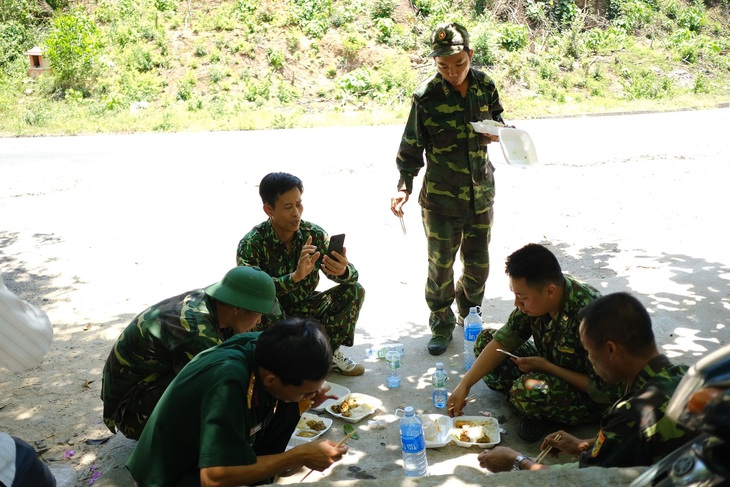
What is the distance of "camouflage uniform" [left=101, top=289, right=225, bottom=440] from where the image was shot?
11.4 feet

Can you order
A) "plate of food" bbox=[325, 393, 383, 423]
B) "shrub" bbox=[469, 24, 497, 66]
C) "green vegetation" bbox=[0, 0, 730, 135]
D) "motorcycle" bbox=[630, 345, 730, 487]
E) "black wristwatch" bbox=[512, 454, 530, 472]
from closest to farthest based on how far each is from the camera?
"motorcycle" bbox=[630, 345, 730, 487], "black wristwatch" bbox=[512, 454, 530, 472], "plate of food" bbox=[325, 393, 383, 423], "green vegetation" bbox=[0, 0, 730, 135], "shrub" bbox=[469, 24, 497, 66]

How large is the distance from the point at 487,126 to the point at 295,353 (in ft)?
9.57

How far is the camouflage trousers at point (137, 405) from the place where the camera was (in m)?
3.66

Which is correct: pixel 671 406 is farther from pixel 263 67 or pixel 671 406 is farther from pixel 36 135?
pixel 263 67

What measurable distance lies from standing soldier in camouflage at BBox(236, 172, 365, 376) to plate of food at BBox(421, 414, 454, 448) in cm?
96

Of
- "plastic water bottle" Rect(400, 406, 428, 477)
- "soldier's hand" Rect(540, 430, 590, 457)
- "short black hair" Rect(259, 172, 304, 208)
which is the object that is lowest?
"plastic water bottle" Rect(400, 406, 428, 477)

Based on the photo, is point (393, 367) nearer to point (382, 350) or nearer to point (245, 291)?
point (382, 350)

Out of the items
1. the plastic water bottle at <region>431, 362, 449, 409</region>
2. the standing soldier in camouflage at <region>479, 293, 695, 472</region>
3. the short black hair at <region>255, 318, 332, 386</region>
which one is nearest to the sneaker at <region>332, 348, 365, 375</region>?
the plastic water bottle at <region>431, 362, 449, 409</region>

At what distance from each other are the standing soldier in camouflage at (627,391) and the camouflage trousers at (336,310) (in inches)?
71.0

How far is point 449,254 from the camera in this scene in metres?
5.51

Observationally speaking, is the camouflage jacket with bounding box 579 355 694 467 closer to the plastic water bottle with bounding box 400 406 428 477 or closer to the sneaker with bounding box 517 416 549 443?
the plastic water bottle with bounding box 400 406 428 477

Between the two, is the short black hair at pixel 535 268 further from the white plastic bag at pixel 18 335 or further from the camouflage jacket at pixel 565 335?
the white plastic bag at pixel 18 335

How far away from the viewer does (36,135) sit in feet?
53.4

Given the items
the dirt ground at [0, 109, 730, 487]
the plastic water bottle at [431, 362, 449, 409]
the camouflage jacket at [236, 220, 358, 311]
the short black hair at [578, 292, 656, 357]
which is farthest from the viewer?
the dirt ground at [0, 109, 730, 487]
